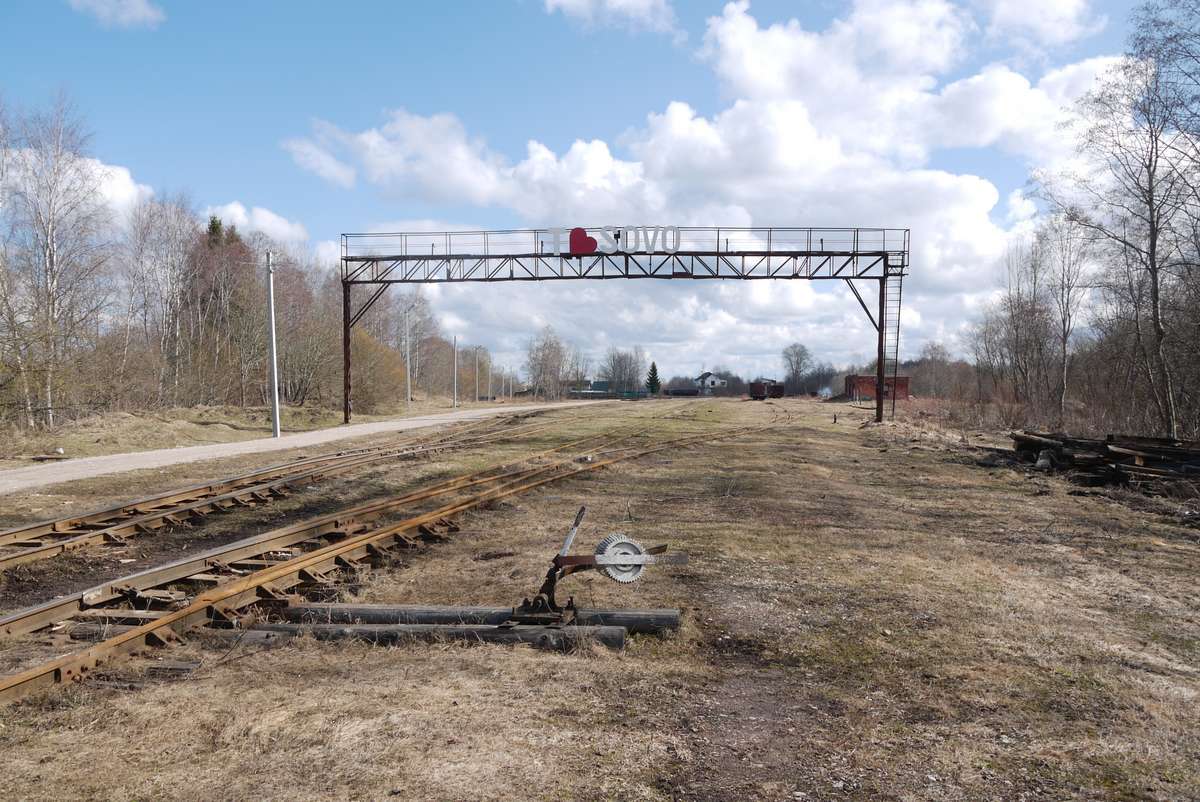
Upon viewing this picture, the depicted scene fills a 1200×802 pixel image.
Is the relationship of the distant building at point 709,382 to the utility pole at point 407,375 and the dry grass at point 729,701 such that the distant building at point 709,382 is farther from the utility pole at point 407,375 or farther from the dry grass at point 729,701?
the dry grass at point 729,701

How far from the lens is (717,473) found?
1628 cm

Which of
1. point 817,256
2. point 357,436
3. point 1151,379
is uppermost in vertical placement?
point 817,256

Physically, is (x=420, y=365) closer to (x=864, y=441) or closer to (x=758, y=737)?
(x=864, y=441)

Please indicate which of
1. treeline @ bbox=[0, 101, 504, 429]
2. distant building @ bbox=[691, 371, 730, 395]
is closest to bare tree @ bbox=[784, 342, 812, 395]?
distant building @ bbox=[691, 371, 730, 395]

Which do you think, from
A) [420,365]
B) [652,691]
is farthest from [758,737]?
[420,365]

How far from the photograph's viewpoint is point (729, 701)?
4.70 metres

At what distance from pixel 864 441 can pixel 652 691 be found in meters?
23.1

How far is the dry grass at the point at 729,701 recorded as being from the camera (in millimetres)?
3652

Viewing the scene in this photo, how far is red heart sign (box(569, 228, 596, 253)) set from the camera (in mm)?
28350

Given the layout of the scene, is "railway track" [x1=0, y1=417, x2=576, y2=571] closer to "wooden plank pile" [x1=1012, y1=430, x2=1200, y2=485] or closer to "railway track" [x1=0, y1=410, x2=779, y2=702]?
"railway track" [x1=0, y1=410, x2=779, y2=702]

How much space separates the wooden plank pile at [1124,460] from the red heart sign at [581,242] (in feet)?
55.1

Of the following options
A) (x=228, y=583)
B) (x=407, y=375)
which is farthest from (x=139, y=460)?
(x=407, y=375)

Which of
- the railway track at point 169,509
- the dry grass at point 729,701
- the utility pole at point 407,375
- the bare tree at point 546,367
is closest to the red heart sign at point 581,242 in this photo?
the railway track at point 169,509

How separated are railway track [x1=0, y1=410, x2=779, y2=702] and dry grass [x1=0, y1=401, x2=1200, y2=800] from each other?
1.51 feet
